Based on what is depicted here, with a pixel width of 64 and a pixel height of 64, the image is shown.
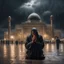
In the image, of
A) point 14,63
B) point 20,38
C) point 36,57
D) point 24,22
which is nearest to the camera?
point 14,63

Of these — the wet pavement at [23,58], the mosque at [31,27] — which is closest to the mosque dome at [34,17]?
the mosque at [31,27]

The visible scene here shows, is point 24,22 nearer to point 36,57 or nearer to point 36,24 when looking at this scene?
point 36,24

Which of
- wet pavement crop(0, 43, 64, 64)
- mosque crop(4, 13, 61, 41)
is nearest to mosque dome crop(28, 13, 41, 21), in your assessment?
mosque crop(4, 13, 61, 41)

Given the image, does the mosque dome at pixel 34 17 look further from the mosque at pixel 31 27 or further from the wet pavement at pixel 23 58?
the wet pavement at pixel 23 58

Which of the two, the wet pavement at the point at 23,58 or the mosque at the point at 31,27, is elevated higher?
the mosque at the point at 31,27

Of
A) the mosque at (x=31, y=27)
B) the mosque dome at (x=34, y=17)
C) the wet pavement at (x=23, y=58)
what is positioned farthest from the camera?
the mosque dome at (x=34, y=17)

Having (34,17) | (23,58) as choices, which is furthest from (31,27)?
(23,58)

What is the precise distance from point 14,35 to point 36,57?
235 feet

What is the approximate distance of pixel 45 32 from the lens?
82.2m

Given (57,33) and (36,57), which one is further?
(57,33)

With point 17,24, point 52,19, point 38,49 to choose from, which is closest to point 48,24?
point 52,19

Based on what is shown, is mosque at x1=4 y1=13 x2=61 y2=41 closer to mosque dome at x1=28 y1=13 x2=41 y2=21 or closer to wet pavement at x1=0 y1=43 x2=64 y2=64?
mosque dome at x1=28 y1=13 x2=41 y2=21

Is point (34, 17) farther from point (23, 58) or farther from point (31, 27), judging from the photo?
point (23, 58)

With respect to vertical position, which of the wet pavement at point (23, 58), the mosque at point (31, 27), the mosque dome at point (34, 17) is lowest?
the wet pavement at point (23, 58)
